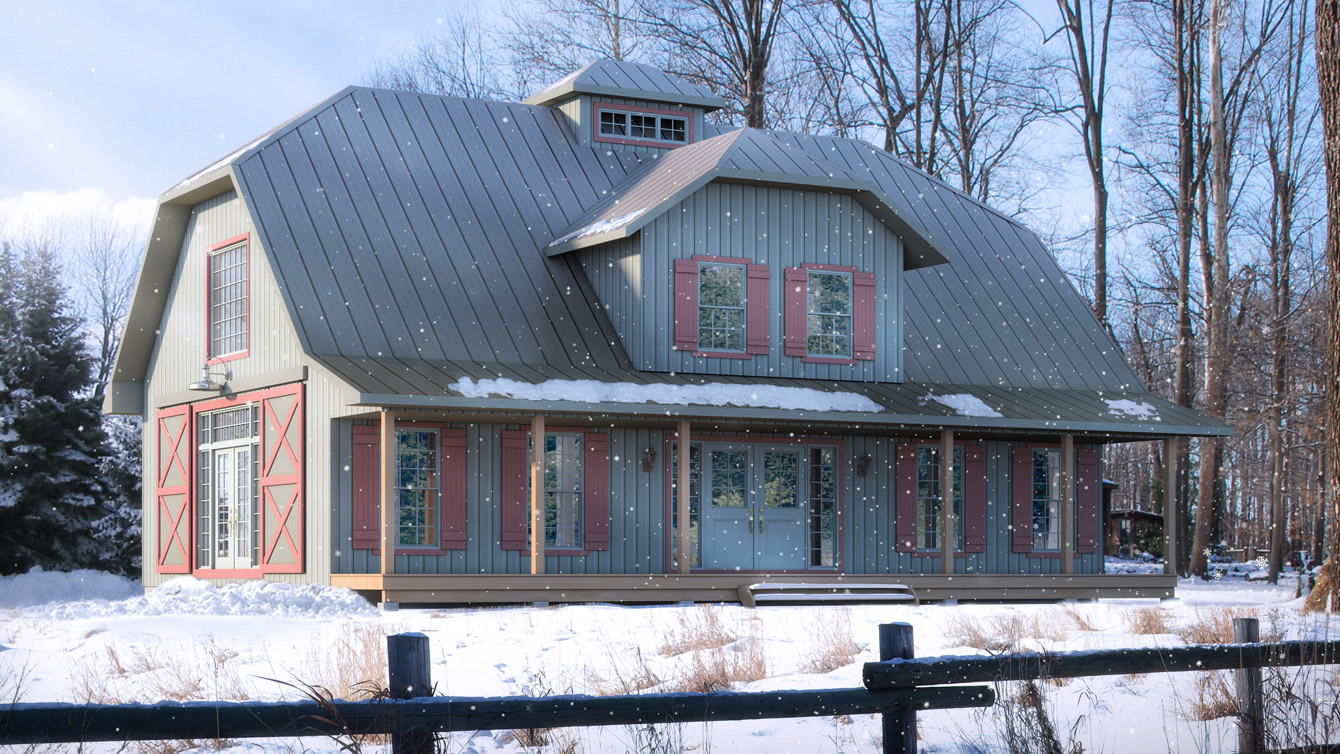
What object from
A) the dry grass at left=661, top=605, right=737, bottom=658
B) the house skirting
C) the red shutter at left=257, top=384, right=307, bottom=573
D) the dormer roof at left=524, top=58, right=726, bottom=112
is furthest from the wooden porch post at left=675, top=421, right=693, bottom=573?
the dormer roof at left=524, top=58, right=726, bottom=112

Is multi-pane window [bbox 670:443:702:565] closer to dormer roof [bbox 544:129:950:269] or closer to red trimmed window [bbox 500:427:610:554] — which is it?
red trimmed window [bbox 500:427:610:554]

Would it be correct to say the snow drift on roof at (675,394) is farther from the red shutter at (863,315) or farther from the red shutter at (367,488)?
the red shutter at (367,488)

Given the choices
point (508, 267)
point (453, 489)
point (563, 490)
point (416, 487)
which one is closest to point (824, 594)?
point (563, 490)

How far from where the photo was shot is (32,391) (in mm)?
30438

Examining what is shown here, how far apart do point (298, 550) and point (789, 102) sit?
67.8ft

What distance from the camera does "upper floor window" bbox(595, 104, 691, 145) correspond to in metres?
24.0

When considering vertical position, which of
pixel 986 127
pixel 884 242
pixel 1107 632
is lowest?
pixel 1107 632

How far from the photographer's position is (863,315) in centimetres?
2088

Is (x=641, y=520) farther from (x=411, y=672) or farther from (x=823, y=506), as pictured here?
(x=411, y=672)

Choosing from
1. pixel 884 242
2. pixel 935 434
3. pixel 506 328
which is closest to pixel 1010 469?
pixel 935 434

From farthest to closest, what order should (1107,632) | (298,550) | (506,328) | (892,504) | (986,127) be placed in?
(986,127) < (892,504) < (506,328) < (298,550) < (1107,632)

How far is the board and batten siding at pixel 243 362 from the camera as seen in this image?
1775 centimetres

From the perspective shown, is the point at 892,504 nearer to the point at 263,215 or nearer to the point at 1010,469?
the point at 1010,469

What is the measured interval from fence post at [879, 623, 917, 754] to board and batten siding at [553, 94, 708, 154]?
1729cm
